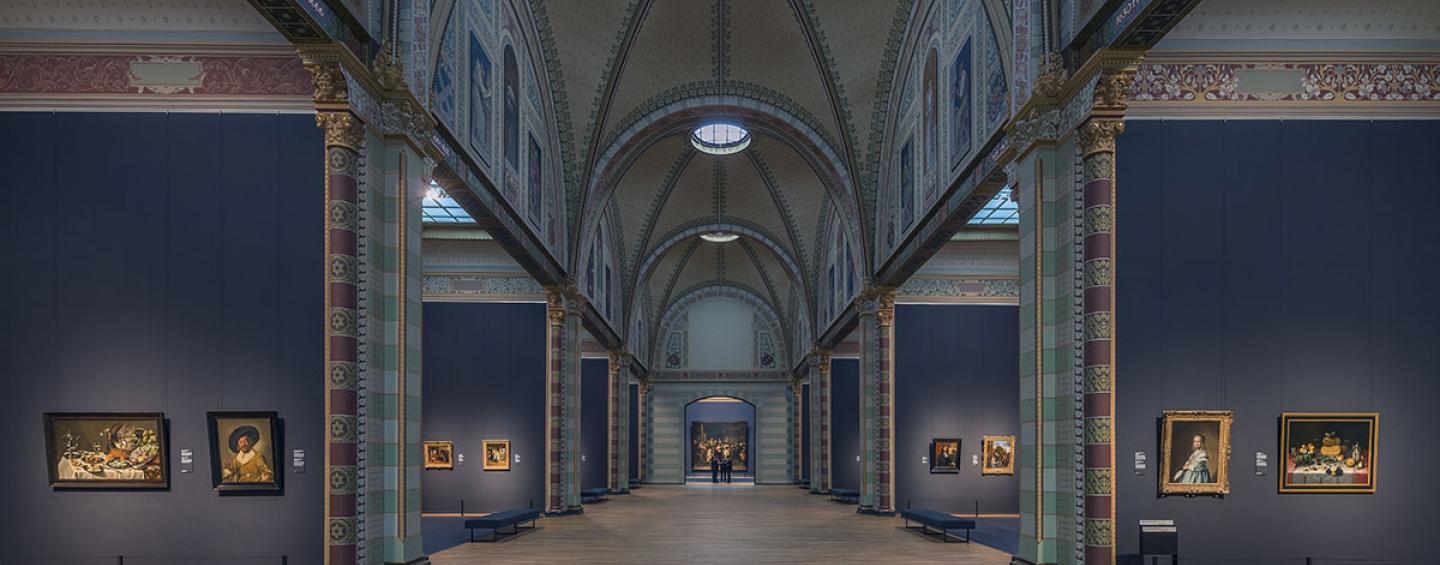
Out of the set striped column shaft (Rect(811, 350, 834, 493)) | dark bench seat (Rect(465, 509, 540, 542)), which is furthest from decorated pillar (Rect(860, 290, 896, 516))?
striped column shaft (Rect(811, 350, 834, 493))

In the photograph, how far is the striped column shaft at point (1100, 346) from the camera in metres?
11.7

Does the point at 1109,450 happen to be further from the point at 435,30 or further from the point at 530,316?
the point at 530,316

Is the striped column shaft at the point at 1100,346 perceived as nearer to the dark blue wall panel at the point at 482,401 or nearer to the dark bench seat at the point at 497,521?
the dark bench seat at the point at 497,521

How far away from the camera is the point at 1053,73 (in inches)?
504

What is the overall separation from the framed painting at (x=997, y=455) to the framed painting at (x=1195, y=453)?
16.8 m

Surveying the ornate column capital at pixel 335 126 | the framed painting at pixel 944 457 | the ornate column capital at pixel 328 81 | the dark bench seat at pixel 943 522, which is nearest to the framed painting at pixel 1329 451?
the dark bench seat at pixel 943 522

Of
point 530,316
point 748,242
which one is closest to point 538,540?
point 530,316

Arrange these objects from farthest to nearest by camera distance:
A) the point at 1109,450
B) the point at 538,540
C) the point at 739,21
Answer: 1. the point at 739,21
2. the point at 538,540
3. the point at 1109,450

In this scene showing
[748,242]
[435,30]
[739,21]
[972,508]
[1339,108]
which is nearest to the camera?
[1339,108]

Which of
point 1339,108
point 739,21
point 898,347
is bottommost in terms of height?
point 898,347

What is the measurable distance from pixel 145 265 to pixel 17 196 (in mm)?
1717

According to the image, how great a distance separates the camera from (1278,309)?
12336 millimetres

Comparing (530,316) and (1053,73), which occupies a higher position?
(1053,73)

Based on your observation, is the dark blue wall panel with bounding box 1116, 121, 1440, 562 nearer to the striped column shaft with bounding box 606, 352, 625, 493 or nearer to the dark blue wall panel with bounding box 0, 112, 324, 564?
the dark blue wall panel with bounding box 0, 112, 324, 564
